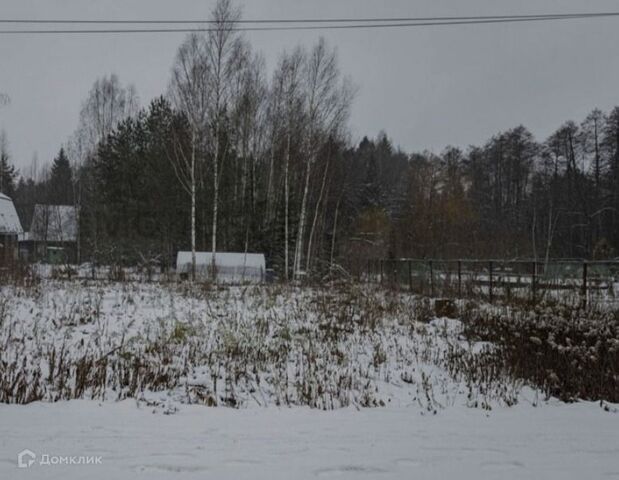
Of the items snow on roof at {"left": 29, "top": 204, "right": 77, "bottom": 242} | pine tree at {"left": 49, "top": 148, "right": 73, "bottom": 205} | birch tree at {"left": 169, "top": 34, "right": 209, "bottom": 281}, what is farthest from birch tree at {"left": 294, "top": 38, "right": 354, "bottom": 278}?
pine tree at {"left": 49, "top": 148, "right": 73, "bottom": 205}

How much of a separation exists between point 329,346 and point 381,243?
24.7m

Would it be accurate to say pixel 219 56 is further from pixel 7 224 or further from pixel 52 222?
pixel 52 222

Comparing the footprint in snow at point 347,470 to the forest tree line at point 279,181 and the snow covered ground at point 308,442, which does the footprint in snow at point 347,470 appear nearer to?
the snow covered ground at point 308,442

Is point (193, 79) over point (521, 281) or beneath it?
over

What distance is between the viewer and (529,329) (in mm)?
6875

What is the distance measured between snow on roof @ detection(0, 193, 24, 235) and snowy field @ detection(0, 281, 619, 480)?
21582 mm

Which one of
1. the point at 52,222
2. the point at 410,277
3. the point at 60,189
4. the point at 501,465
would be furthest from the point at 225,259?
the point at 60,189

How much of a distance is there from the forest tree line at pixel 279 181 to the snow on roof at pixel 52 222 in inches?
235

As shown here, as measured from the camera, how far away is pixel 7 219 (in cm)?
2614

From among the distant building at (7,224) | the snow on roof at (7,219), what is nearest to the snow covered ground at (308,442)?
the distant building at (7,224)

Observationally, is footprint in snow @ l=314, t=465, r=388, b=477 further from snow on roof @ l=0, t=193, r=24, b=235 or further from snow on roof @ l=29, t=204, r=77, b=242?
snow on roof @ l=29, t=204, r=77, b=242

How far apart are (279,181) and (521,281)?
62.8 ft

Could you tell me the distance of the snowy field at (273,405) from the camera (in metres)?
2.82

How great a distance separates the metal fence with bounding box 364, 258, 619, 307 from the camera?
9911 mm
